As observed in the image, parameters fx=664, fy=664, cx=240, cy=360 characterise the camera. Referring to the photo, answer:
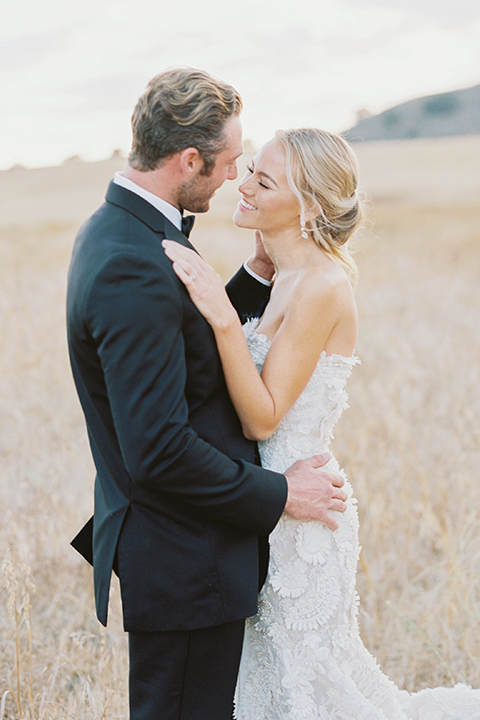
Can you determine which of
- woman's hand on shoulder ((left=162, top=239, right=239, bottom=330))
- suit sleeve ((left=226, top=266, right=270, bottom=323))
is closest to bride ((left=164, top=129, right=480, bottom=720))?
suit sleeve ((left=226, top=266, right=270, bottom=323))

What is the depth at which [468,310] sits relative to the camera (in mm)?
10070

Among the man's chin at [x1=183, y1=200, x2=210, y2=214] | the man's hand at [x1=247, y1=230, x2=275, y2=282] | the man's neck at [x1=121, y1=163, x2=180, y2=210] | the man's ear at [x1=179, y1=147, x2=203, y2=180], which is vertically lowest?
the man's hand at [x1=247, y1=230, x2=275, y2=282]

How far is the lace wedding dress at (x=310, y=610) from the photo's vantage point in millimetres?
2441

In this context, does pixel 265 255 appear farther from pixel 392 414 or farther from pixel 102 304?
pixel 392 414

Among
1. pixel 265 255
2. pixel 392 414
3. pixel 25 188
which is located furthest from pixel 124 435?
pixel 25 188

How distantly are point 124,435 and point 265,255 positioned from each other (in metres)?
1.44

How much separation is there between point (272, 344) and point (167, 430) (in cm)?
75

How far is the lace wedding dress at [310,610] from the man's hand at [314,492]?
72 mm

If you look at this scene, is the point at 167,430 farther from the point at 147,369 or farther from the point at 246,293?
the point at 246,293

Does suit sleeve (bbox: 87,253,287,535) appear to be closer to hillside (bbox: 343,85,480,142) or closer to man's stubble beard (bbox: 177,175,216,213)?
man's stubble beard (bbox: 177,175,216,213)

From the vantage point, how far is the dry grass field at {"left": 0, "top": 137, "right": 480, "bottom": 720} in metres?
3.42

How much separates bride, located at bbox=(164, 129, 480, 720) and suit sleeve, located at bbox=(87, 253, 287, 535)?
0.58 meters

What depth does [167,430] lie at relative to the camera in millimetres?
1752

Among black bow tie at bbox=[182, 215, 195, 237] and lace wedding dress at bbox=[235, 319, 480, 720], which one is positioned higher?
black bow tie at bbox=[182, 215, 195, 237]
